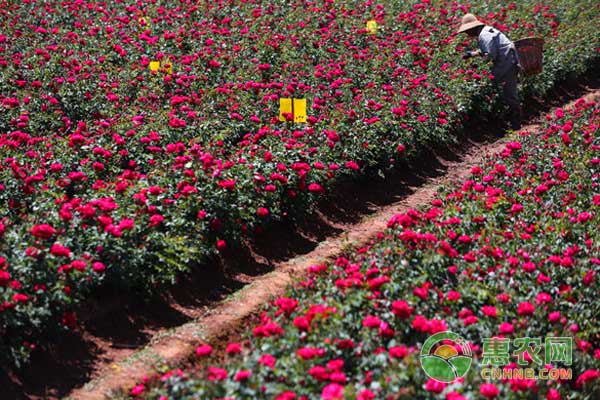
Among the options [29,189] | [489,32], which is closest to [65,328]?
[29,189]

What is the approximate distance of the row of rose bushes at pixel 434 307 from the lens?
352cm

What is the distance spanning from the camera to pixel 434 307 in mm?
4332

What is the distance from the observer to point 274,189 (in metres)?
6.25

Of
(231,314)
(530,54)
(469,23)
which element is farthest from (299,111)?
(530,54)

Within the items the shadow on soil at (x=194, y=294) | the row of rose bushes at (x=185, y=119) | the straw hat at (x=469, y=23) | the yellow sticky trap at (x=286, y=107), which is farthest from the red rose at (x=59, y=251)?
the straw hat at (x=469, y=23)

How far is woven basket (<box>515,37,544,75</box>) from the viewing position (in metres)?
10.5

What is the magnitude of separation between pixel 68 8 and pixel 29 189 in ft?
20.7

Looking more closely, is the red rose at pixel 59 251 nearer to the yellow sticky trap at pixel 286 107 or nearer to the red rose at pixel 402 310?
the red rose at pixel 402 310

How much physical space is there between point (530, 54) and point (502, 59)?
650 millimetres

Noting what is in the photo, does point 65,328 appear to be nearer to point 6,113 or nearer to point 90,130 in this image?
point 90,130

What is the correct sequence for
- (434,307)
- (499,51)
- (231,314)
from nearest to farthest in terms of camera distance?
(434,307), (231,314), (499,51)

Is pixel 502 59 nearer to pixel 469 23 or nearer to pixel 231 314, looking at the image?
pixel 469 23

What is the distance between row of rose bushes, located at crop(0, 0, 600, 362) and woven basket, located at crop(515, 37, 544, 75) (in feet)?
2.20

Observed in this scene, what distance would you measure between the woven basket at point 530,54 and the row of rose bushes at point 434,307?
4.64 metres
